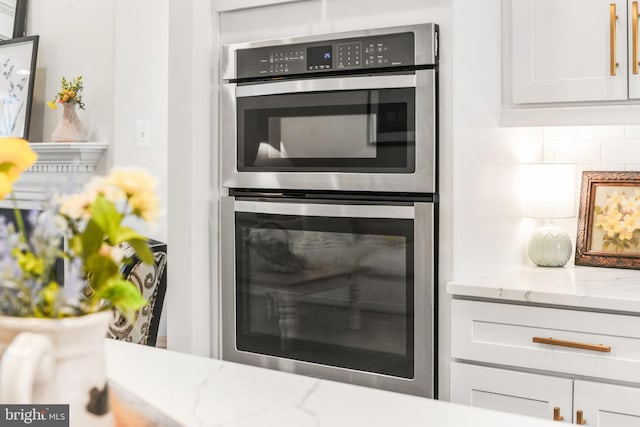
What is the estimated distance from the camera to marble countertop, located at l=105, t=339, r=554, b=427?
38.3 inches

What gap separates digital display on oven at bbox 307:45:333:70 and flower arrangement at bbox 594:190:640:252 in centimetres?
110

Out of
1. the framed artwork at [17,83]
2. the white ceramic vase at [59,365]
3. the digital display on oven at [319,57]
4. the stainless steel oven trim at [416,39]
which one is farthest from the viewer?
the framed artwork at [17,83]

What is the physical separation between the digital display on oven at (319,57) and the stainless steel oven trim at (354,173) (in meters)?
0.08

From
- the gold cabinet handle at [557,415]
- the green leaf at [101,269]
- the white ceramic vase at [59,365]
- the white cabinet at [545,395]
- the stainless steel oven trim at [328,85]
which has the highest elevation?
the stainless steel oven trim at [328,85]

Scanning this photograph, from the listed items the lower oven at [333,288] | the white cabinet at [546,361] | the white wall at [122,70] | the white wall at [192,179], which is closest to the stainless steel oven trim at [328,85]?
the white wall at [192,179]

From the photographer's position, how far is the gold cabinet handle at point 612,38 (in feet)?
7.09

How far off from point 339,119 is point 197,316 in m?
0.78

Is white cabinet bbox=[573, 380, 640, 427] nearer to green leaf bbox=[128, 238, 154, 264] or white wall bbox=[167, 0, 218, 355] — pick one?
white wall bbox=[167, 0, 218, 355]

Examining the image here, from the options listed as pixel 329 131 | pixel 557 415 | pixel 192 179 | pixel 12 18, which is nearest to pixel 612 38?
pixel 329 131

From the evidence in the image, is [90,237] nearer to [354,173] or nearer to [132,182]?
[132,182]

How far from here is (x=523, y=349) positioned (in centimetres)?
195

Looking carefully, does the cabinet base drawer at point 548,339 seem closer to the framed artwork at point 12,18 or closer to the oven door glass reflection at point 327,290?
the oven door glass reflection at point 327,290

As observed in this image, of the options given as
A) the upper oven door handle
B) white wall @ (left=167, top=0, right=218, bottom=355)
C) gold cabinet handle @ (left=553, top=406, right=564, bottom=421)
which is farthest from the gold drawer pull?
white wall @ (left=167, top=0, right=218, bottom=355)

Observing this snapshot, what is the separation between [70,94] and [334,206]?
188cm
